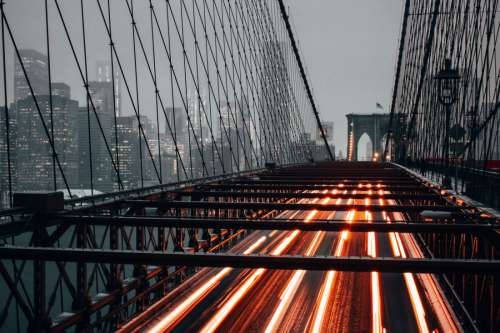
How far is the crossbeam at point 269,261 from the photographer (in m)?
4.93

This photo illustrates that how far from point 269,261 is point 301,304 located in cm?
510

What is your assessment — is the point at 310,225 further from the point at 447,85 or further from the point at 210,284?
the point at 447,85

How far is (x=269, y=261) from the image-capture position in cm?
519

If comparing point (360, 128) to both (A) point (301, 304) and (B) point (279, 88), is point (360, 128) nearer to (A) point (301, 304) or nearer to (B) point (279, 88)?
(B) point (279, 88)

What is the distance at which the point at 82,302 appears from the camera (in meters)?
7.86

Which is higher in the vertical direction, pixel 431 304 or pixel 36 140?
pixel 36 140

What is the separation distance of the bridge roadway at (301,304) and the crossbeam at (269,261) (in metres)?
2.86

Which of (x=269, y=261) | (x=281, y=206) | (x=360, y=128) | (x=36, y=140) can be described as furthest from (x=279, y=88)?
(x=360, y=128)

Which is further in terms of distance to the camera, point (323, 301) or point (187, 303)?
point (323, 301)

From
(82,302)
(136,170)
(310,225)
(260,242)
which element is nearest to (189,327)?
(82,302)

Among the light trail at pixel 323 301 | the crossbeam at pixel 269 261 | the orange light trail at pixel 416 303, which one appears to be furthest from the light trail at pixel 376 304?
the crossbeam at pixel 269 261

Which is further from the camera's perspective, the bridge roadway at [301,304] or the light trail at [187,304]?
the bridge roadway at [301,304]

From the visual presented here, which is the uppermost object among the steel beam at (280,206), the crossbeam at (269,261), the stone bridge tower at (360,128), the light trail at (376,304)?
the stone bridge tower at (360,128)

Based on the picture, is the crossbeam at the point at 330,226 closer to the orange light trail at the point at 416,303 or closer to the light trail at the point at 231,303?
the light trail at the point at 231,303
